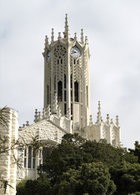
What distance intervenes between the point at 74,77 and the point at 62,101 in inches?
159

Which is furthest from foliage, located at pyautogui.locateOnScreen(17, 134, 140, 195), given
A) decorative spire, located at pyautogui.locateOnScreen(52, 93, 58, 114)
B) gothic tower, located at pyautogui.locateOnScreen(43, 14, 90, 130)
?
gothic tower, located at pyautogui.locateOnScreen(43, 14, 90, 130)

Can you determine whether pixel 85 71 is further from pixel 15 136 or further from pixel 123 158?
pixel 15 136

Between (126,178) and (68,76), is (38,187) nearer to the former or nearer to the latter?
(126,178)

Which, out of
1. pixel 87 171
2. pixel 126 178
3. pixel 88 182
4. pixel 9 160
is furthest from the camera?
pixel 126 178

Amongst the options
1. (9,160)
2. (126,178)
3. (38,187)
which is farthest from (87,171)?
(9,160)

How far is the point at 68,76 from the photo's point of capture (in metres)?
69.9

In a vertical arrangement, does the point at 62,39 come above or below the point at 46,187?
Answer: above

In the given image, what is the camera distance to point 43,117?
2421 inches

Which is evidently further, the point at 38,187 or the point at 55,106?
the point at 55,106

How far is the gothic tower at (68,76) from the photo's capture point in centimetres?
6844

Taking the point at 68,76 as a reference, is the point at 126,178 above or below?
below

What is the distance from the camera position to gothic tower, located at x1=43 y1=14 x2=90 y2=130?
68.4m

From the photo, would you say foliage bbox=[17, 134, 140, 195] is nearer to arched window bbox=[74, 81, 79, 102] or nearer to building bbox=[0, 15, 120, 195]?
building bbox=[0, 15, 120, 195]

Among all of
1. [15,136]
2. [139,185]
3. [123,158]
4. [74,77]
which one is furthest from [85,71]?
[15,136]
